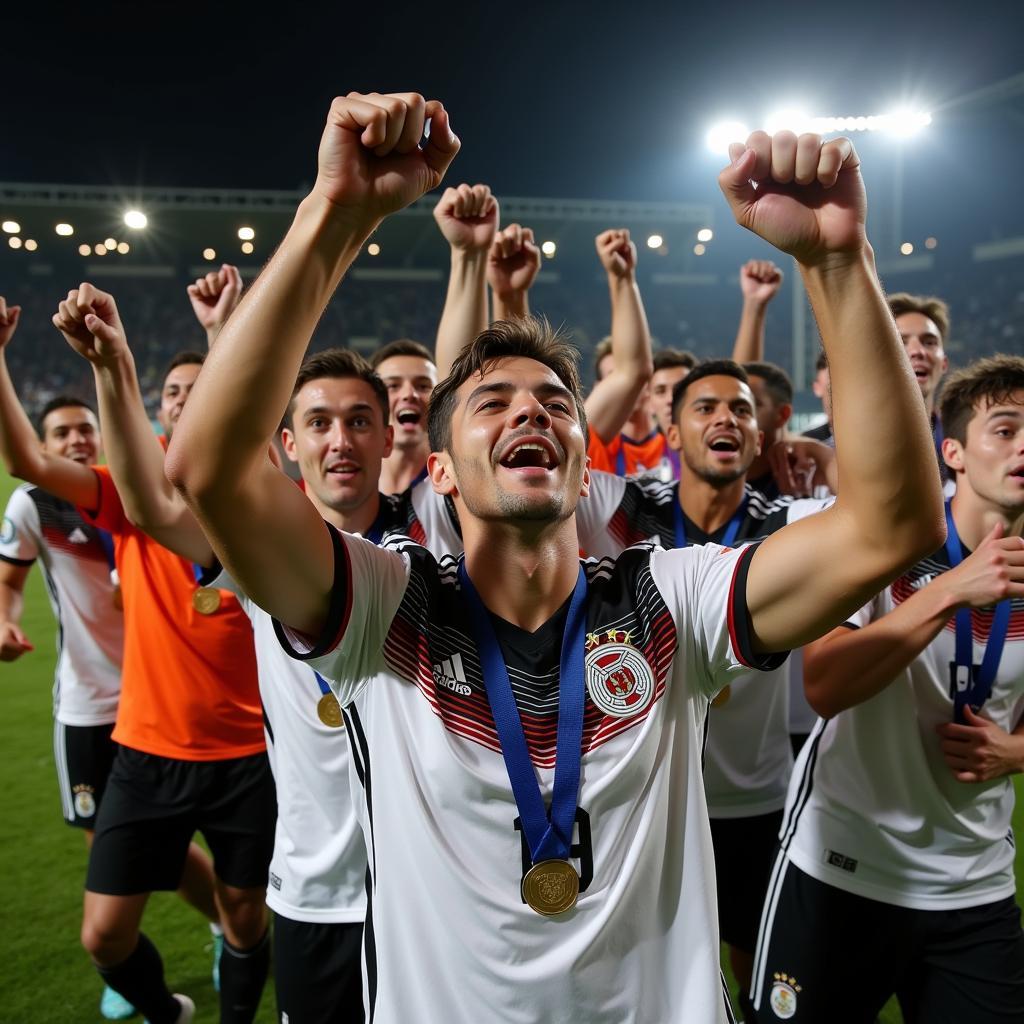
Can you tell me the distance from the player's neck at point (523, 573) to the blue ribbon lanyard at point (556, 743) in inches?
2.9

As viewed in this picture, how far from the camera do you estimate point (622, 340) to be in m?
3.42

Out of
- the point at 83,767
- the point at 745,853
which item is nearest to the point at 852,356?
the point at 745,853

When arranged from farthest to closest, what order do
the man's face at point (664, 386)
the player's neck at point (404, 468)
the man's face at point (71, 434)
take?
the man's face at point (664, 386), the man's face at point (71, 434), the player's neck at point (404, 468)

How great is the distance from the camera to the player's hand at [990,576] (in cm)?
181

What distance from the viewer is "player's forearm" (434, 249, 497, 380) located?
2.87 m

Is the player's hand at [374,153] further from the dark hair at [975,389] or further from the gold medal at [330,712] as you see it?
the dark hair at [975,389]

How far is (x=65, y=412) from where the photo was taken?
15.8 feet

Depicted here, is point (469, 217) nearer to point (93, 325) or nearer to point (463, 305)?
point (463, 305)

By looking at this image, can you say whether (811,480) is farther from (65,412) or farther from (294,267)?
(65,412)

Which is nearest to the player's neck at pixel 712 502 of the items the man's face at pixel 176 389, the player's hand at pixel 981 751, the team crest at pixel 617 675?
the player's hand at pixel 981 751

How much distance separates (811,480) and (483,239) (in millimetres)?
1818

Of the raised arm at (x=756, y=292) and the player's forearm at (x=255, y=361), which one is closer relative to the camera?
the player's forearm at (x=255, y=361)

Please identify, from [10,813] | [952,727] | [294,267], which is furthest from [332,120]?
[10,813]

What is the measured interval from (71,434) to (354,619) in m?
3.87
